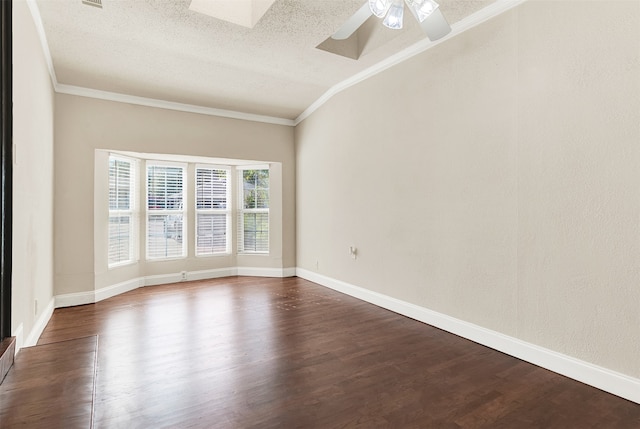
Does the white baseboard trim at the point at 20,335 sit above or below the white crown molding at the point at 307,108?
below

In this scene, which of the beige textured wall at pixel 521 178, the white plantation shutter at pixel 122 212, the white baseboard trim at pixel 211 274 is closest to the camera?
the beige textured wall at pixel 521 178

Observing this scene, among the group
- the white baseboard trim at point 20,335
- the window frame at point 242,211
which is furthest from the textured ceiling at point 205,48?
the white baseboard trim at point 20,335

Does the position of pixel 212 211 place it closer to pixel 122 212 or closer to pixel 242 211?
pixel 242 211

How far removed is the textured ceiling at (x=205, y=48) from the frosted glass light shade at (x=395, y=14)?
0.81m

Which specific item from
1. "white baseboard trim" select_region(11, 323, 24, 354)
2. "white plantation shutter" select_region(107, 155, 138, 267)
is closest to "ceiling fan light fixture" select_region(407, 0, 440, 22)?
"white baseboard trim" select_region(11, 323, 24, 354)

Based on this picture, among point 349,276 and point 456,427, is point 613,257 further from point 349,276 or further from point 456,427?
point 349,276

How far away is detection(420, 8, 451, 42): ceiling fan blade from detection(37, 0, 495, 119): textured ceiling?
0.85 meters

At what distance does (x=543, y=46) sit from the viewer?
8.43 ft

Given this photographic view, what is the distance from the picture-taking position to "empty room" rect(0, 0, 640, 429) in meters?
2.09

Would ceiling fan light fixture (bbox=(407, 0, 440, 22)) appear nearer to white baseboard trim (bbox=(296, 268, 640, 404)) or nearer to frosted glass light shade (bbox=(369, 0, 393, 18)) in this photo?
frosted glass light shade (bbox=(369, 0, 393, 18))

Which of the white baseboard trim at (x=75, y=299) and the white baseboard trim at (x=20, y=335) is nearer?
the white baseboard trim at (x=20, y=335)

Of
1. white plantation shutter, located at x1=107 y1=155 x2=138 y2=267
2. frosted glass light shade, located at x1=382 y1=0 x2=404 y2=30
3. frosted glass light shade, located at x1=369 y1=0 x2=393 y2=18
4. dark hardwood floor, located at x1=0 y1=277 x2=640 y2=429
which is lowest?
dark hardwood floor, located at x1=0 y1=277 x2=640 y2=429

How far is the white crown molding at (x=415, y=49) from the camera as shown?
112 inches

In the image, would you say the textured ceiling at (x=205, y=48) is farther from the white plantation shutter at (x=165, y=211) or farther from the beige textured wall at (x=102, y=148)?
the white plantation shutter at (x=165, y=211)
